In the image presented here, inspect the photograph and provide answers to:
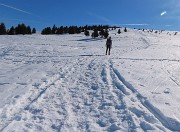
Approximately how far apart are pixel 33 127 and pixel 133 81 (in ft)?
22.5

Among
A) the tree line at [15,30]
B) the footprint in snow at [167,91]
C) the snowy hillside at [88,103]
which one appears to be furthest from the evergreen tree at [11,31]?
the footprint in snow at [167,91]

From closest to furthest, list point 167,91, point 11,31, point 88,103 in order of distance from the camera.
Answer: point 88,103 < point 167,91 < point 11,31

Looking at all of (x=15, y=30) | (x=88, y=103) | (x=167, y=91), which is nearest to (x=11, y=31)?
(x=15, y=30)

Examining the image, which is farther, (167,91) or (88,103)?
(167,91)

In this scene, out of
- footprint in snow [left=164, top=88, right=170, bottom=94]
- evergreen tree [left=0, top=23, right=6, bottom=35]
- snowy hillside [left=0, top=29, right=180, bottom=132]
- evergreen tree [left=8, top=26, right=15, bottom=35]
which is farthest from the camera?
evergreen tree [left=0, top=23, right=6, bottom=35]

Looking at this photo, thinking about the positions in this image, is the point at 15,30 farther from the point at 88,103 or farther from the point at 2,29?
the point at 88,103

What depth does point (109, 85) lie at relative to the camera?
12.0 m

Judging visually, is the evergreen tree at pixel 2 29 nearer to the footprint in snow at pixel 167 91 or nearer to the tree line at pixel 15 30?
the tree line at pixel 15 30

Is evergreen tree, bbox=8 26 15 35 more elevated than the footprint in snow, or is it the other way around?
the footprint in snow

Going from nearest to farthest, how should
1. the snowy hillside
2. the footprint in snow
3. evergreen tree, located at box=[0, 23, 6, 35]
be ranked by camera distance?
1. the snowy hillside
2. the footprint in snow
3. evergreen tree, located at box=[0, 23, 6, 35]

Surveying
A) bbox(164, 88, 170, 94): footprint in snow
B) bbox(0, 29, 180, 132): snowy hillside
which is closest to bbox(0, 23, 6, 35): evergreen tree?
bbox(0, 29, 180, 132): snowy hillside

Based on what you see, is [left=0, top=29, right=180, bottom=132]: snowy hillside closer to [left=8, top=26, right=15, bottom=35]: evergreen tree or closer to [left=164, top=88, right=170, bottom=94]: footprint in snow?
[left=164, top=88, right=170, bottom=94]: footprint in snow

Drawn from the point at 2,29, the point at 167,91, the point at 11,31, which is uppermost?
the point at 167,91

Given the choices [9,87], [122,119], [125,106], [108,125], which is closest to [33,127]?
[108,125]
